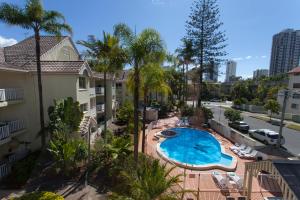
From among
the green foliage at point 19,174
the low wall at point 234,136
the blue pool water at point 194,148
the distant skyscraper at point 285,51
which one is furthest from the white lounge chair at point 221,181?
the distant skyscraper at point 285,51

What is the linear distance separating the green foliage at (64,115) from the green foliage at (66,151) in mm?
793

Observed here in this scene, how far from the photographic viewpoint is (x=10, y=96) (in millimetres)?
14695

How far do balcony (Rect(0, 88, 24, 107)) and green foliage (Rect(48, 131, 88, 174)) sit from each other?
441cm

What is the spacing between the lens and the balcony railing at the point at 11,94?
1374cm

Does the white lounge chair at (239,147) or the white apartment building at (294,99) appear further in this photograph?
the white apartment building at (294,99)

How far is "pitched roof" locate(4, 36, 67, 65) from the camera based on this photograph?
18438mm

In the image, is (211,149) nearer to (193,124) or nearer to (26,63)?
(193,124)

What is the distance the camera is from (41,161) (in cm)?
1494

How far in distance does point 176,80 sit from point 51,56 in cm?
3102

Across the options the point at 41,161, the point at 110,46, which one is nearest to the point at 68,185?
the point at 41,161

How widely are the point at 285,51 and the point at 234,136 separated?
94077 mm

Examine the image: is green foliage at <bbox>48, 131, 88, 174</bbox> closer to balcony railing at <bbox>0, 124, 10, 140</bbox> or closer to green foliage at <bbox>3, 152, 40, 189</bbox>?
green foliage at <bbox>3, 152, 40, 189</bbox>

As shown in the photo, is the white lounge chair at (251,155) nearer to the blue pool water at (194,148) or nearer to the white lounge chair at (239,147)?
the white lounge chair at (239,147)

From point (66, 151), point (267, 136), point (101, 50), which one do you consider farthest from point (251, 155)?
point (101, 50)
